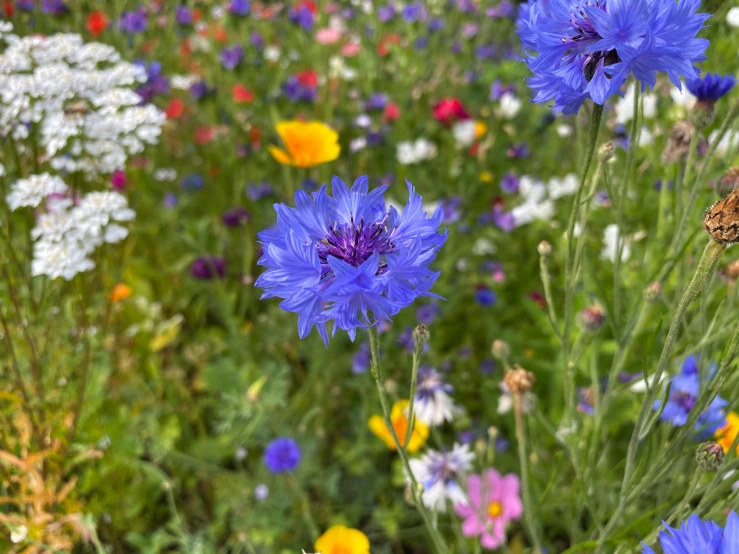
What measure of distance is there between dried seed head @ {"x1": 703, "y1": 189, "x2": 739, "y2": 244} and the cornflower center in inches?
10.4

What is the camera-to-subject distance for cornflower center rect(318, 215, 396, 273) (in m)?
0.53

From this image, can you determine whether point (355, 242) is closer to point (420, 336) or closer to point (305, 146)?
point (420, 336)

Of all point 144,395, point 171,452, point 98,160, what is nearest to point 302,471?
point 171,452

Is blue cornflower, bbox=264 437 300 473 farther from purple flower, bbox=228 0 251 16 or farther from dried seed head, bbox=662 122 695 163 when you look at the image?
purple flower, bbox=228 0 251 16

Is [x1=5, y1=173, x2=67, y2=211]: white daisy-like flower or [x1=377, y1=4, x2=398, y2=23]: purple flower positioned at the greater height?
[x1=377, y1=4, x2=398, y2=23]: purple flower

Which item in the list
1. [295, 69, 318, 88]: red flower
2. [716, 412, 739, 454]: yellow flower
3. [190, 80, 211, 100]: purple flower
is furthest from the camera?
[295, 69, 318, 88]: red flower

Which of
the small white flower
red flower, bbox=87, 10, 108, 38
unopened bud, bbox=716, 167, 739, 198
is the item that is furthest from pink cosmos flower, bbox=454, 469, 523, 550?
red flower, bbox=87, 10, 108, 38

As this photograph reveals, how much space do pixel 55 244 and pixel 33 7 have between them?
1.10 meters

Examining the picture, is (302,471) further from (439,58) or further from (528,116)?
(439,58)

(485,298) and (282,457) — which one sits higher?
(485,298)

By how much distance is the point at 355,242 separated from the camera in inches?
21.3

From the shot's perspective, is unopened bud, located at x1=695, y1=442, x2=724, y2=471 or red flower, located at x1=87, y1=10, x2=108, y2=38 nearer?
unopened bud, located at x1=695, y1=442, x2=724, y2=471

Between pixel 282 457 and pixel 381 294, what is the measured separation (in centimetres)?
62

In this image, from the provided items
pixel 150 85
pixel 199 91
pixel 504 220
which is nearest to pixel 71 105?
pixel 199 91
